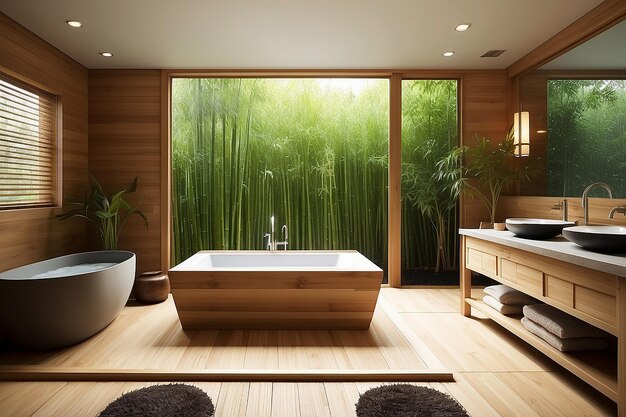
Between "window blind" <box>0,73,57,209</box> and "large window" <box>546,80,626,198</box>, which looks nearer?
"large window" <box>546,80,626,198</box>

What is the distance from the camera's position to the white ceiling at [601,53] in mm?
2674

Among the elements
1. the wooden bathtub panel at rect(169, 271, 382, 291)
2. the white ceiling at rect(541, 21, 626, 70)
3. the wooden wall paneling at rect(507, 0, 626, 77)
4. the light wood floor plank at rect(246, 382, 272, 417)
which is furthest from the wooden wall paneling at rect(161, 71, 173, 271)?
the white ceiling at rect(541, 21, 626, 70)

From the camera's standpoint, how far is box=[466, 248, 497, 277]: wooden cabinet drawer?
2888mm

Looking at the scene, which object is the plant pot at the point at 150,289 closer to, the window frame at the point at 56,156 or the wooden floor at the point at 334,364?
the wooden floor at the point at 334,364

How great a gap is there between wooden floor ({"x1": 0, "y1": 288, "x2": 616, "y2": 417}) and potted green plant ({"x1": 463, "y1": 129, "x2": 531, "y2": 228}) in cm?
137

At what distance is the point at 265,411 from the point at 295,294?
97cm

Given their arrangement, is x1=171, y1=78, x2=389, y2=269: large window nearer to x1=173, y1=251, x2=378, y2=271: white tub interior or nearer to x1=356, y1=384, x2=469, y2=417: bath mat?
x1=173, y1=251, x2=378, y2=271: white tub interior

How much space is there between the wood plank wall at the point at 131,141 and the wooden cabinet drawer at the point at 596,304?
370 centimetres

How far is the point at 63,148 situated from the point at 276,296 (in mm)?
2574

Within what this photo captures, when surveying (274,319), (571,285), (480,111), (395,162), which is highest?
(480,111)

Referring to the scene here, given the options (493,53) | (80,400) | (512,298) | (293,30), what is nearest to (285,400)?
(80,400)

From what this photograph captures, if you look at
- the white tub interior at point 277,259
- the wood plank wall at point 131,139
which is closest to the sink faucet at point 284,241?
the white tub interior at point 277,259

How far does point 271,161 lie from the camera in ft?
13.6

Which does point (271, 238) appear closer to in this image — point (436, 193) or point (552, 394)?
point (436, 193)
